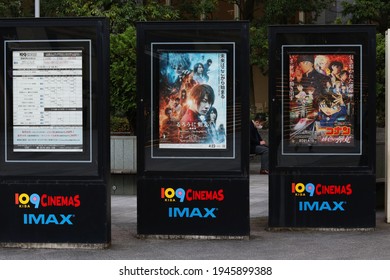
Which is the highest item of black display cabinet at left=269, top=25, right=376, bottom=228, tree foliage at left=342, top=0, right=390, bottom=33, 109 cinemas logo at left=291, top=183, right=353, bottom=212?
tree foliage at left=342, top=0, right=390, bottom=33

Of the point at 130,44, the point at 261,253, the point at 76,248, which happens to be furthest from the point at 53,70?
the point at 130,44

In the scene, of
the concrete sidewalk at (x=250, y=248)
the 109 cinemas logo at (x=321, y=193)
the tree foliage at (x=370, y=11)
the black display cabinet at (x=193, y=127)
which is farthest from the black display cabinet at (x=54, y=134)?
the tree foliage at (x=370, y=11)

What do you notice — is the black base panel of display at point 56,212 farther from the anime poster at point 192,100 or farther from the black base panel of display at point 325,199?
the black base panel of display at point 325,199

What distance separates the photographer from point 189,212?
908cm

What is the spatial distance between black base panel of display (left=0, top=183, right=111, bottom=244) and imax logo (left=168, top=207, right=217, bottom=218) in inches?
Answer: 31.3

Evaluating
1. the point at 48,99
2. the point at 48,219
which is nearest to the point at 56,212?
the point at 48,219

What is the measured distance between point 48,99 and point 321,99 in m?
3.16

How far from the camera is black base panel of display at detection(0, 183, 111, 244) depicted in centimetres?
858

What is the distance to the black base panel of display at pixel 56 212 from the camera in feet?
28.1

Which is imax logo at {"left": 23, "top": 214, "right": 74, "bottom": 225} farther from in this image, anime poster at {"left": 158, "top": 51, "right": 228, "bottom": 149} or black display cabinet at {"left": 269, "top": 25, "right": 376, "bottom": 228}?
black display cabinet at {"left": 269, "top": 25, "right": 376, "bottom": 228}

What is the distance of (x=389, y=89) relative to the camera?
10.0 metres

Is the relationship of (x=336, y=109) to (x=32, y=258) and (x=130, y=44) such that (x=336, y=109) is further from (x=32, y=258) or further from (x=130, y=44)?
(x=130, y=44)

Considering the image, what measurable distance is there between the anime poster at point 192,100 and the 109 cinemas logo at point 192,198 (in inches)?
18.7

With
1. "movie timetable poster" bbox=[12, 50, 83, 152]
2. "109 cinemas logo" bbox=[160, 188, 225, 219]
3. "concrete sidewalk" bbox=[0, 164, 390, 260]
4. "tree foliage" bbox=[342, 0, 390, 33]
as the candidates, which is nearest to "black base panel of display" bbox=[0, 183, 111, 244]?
"concrete sidewalk" bbox=[0, 164, 390, 260]
